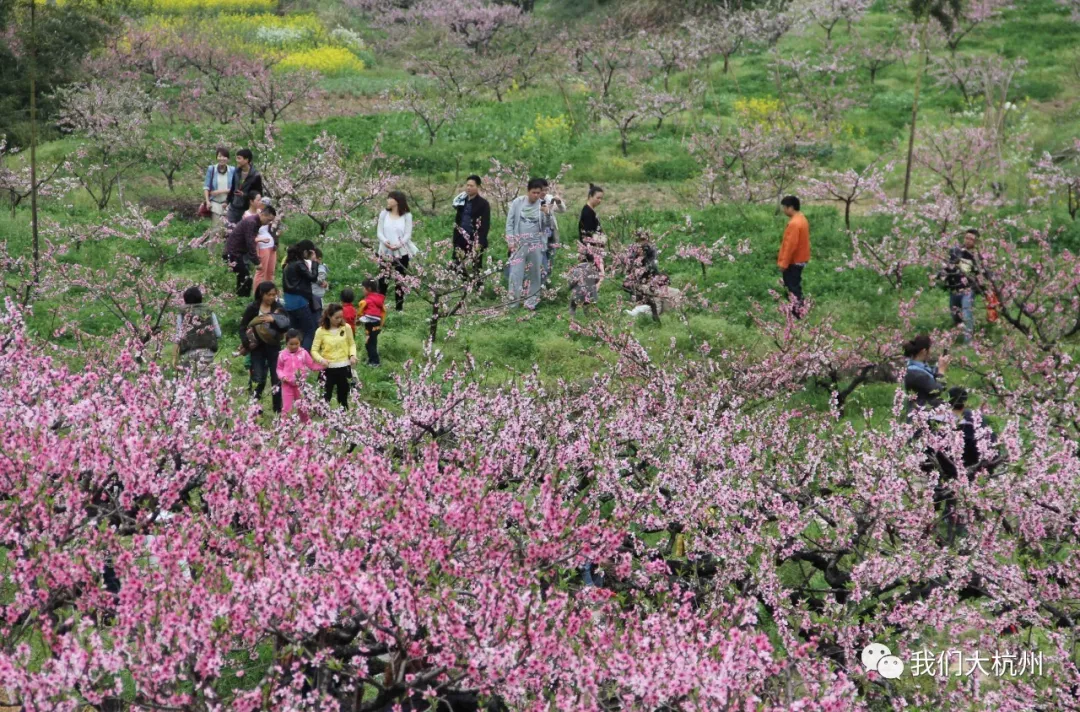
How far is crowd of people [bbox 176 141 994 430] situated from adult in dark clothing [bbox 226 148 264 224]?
1cm

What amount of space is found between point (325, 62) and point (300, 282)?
2400cm

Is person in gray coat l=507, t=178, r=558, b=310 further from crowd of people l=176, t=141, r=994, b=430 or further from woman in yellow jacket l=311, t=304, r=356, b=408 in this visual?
woman in yellow jacket l=311, t=304, r=356, b=408

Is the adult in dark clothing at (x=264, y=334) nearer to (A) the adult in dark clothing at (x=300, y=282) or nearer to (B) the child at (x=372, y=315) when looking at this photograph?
(A) the adult in dark clothing at (x=300, y=282)

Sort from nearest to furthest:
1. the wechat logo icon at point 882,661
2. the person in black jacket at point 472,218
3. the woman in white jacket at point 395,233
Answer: the wechat logo icon at point 882,661
the woman in white jacket at point 395,233
the person in black jacket at point 472,218

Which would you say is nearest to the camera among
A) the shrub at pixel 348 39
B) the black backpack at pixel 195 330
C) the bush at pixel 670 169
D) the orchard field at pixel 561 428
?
the orchard field at pixel 561 428

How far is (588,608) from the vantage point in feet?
24.6

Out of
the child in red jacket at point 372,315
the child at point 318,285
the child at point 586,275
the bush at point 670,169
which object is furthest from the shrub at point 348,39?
the child at point 318,285

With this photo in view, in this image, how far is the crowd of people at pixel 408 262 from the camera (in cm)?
1351

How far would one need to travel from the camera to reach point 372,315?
14.1 meters

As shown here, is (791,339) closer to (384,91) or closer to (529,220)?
(529,220)

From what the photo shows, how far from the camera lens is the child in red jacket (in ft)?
45.8

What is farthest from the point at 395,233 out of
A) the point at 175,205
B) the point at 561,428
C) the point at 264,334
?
the point at 175,205

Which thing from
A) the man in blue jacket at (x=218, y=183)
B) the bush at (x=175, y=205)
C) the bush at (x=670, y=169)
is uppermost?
the man in blue jacket at (x=218, y=183)

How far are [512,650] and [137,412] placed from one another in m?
3.62
